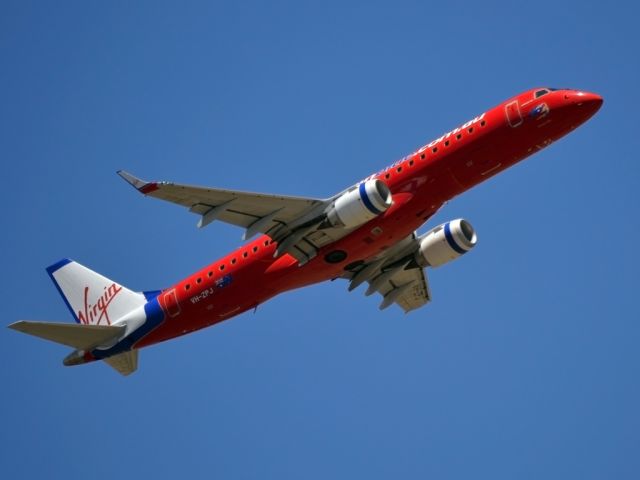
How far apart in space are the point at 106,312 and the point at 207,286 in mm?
8438

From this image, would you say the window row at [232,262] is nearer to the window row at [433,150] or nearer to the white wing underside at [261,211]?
the white wing underside at [261,211]

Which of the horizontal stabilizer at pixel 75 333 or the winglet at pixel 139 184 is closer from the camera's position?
the winglet at pixel 139 184

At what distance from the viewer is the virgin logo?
56.4 metres

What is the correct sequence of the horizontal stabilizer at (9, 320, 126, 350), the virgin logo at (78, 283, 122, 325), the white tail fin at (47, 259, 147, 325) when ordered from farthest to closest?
1. the virgin logo at (78, 283, 122, 325)
2. the white tail fin at (47, 259, 147, 325)
3. the horizontal stabilizer at (9, 320, 126, 350)

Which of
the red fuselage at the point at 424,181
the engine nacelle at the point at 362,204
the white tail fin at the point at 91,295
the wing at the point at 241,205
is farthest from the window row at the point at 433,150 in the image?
the white tail fin at the point at 91,295

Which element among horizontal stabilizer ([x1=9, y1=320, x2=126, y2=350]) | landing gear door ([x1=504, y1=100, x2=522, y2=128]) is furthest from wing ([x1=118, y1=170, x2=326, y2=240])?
horizontal stabilizer ([x1=9, y1=320, x2=126, y2=350])

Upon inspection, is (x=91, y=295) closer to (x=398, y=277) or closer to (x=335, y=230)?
(x=335, y=230)

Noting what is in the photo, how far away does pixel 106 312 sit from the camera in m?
56.2

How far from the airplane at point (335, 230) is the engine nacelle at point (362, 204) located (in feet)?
0.19

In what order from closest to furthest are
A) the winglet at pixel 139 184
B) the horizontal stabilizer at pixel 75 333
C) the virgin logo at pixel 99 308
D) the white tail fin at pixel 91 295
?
the winglet at pixel 139 184 < the horizontal stabilizer at pixel 75 333 < the white tail fin at pixel 91 295 < the virgin logo at pixel 99 308

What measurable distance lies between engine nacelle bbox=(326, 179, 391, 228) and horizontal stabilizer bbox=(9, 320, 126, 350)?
49.3ft

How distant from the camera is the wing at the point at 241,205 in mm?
45312

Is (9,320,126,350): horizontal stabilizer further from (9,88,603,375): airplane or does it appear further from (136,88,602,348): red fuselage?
(136,88,602,348): red fuselage

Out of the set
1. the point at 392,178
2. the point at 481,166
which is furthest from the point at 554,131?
the point at 392,178
